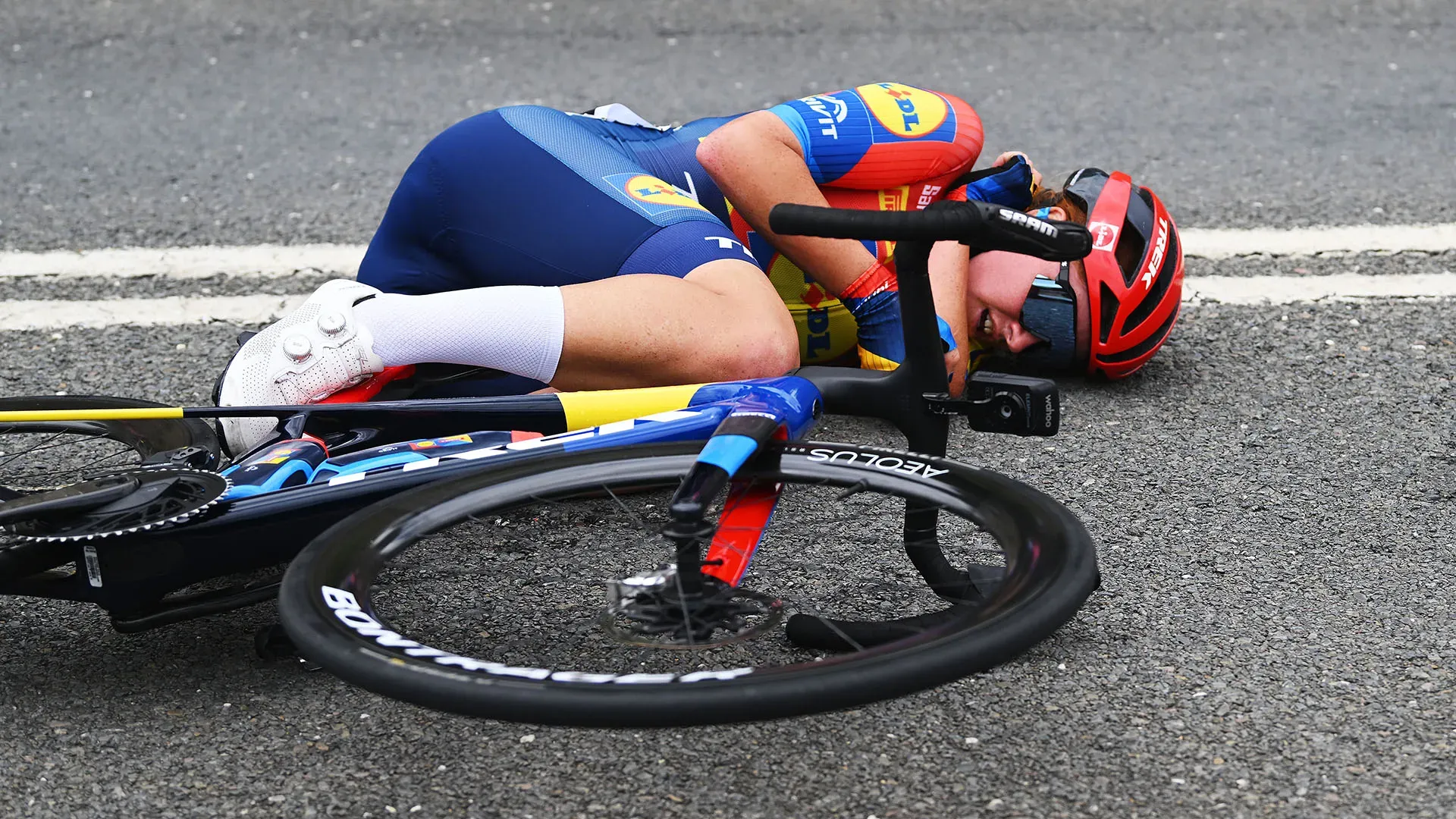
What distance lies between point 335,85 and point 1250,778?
4.92 m

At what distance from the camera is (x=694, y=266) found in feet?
9.44

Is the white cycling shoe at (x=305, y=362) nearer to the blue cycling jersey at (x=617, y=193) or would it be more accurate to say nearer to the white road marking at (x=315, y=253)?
the blue cycling jersey at (x=617, y=193)

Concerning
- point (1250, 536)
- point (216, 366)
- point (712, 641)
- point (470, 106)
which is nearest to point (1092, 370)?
point (1250, 536)

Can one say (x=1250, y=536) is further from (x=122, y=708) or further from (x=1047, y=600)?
(x=122, y=708)

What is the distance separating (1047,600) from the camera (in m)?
1.72

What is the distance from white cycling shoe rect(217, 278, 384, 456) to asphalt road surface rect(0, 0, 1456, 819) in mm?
392

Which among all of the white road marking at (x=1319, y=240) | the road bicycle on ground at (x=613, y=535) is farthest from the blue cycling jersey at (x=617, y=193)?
the white road marking at (x=1319, y=240)

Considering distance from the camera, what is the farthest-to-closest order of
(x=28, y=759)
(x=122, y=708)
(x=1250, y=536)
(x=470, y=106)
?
(x=470, y=106)
(x=1250, y=536)
(x=122, y=708)
(x=28, y=759)

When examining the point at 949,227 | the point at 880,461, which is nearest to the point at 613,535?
the point at 880,461

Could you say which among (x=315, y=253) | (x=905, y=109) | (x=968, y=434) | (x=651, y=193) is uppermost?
(x=905, y=109)

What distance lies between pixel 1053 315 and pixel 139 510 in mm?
1975

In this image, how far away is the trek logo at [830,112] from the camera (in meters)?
3.10

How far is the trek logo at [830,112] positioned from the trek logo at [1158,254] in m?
0.75

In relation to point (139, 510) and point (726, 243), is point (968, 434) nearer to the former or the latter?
point (726, 243)
